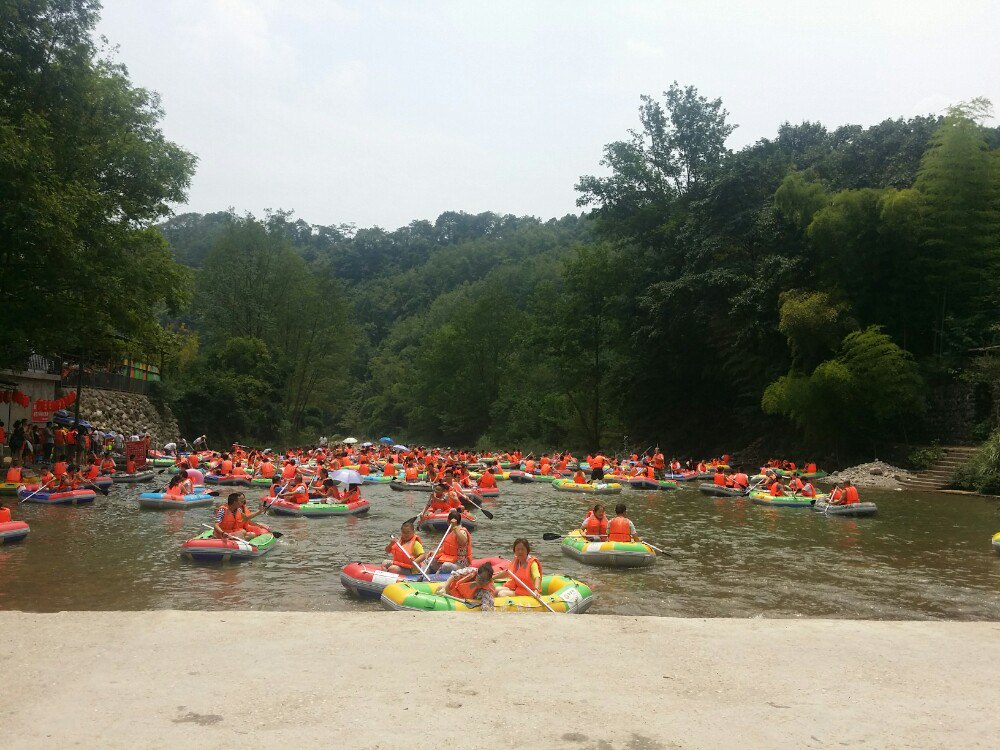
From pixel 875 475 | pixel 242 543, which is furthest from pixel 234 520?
pixel 875 475

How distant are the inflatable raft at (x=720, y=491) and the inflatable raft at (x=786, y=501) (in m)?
1.48

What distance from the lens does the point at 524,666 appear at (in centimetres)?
543

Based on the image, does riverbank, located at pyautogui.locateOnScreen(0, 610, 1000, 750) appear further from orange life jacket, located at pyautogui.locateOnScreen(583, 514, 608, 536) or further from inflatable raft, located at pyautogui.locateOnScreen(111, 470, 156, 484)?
inflatable raft, located at pyautogui.locateOnScreen(111, 470, 156, 484)

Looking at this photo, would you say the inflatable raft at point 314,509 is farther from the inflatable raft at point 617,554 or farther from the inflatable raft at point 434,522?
the inflatable raft at point 617,554

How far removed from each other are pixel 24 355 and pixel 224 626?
708 inches

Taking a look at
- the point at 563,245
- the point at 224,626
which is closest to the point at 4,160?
the point at 224,626

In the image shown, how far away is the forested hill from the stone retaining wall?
8.57 ft

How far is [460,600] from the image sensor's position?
832 centimetres

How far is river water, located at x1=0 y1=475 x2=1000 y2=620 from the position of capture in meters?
9.60

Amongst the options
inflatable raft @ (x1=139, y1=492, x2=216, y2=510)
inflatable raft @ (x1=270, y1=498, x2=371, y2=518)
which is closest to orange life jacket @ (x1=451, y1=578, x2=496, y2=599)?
inflatable raft @ (x1=270, y1=498, x2=371, y2=518)

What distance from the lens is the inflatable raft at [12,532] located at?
12.3 metres

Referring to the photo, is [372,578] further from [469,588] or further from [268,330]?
[268,330]

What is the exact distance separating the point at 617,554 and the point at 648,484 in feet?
47.0

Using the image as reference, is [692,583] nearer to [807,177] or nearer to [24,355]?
[24,355]
